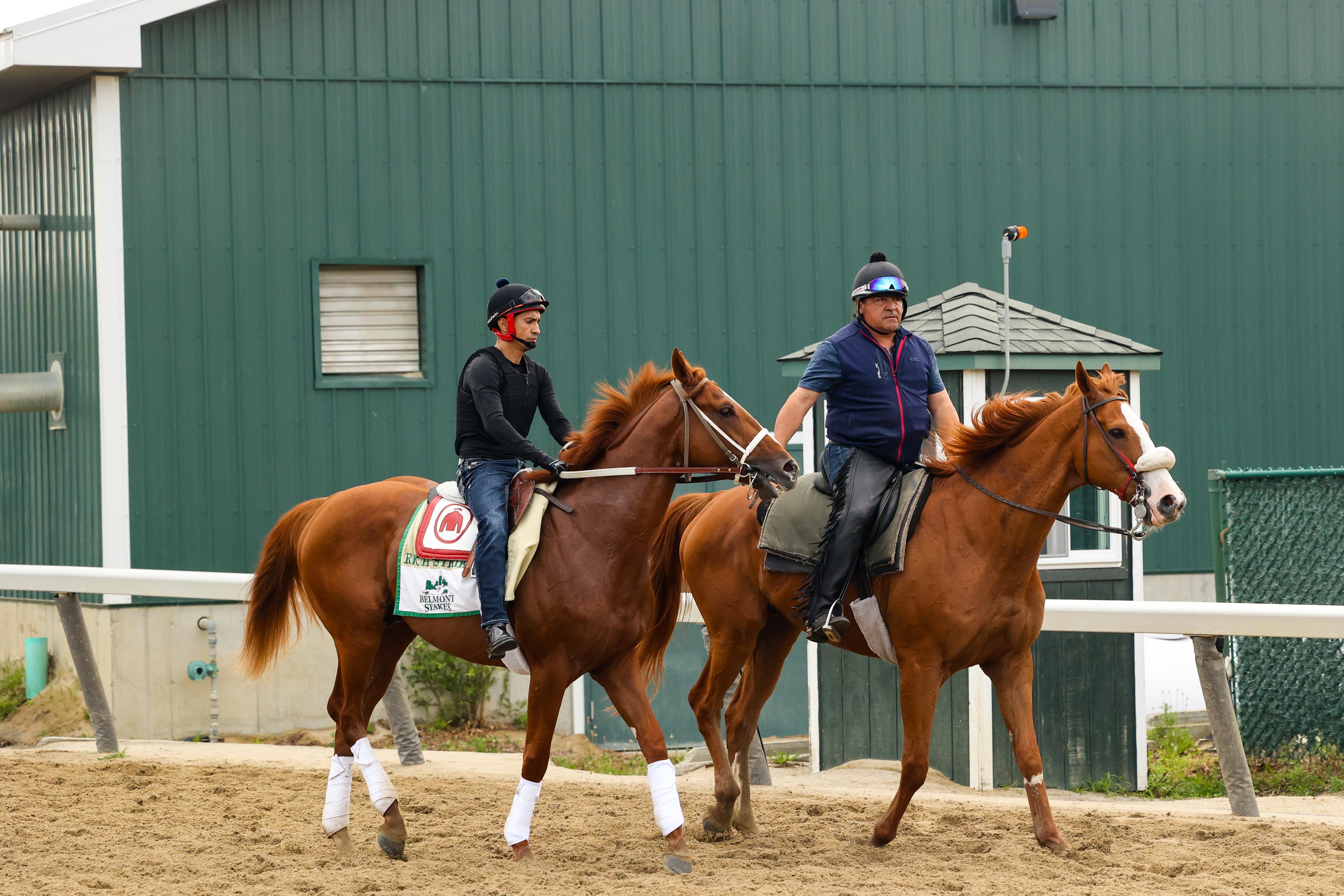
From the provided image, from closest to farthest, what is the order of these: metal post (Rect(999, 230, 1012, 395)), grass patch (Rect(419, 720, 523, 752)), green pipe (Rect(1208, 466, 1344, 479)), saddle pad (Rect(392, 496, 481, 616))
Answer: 1. saddle pad (Rect(392, 496, 481, 616))
2. metal post (Rect(999, 230, 1012, 395))
3. green pipe (Rect(1208, 466, 1344, 479))
4. grass patch (Rect(419, 720, 523, 752))

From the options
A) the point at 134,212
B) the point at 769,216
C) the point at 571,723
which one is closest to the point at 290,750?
the point at 571,723

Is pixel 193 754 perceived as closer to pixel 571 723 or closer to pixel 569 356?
pixel 571 723

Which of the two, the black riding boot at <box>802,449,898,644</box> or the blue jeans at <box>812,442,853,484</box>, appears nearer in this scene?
the black riding boot at <box>802,449,898,644</box>

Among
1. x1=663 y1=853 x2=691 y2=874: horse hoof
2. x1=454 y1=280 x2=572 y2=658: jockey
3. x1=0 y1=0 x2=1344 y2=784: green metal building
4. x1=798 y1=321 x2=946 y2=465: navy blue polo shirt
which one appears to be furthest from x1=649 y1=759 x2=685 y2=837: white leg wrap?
x1=0 y1=0 x2=1344 y2=784: green metal building

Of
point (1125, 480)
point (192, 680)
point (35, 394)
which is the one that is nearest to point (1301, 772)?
point (1125, 480)

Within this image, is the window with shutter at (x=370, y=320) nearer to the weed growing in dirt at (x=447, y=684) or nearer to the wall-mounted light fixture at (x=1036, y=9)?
the weed growing in dirt at (x=447, y=684)

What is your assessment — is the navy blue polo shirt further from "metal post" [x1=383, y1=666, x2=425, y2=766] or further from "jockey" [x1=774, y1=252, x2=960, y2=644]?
"metal post" [x1=383, y1=666, x2=425, y2=766]

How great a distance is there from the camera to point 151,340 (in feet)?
37.4

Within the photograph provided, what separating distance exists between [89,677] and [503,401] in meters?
4.19

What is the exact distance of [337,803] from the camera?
21.0ft

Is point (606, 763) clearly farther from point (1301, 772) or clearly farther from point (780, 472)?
point (780, 472)

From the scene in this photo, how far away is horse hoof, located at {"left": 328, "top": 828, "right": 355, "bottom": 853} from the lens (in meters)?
6.37

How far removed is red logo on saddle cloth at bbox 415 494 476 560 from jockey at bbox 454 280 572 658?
56 millimetres

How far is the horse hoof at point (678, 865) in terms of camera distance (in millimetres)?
5832
